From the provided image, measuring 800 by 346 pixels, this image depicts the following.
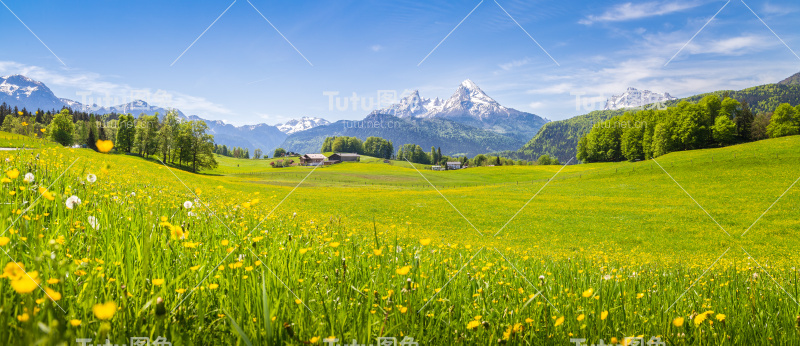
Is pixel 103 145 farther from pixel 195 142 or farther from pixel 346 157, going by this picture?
pixel 346 157

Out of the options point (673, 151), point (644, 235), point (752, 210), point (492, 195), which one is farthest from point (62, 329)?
point (673, 151)

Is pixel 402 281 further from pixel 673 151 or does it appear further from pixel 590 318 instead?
pixel 673 151

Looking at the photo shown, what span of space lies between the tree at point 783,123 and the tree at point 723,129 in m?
14.4

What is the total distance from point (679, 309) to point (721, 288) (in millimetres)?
2069

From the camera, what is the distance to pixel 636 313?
9.05 feet

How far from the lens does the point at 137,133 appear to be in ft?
76.3

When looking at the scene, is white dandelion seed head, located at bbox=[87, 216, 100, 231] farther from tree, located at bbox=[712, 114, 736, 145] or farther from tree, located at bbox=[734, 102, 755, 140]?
tree, located at bbox=[734, 102, 755, 140]

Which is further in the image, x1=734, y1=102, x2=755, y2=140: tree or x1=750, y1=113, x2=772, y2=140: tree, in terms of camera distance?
x1=750, y1=113, x2=772, y2=140: tree

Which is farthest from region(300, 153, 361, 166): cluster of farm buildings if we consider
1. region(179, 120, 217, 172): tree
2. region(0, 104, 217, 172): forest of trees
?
region(179, 120, 217, 172): tree

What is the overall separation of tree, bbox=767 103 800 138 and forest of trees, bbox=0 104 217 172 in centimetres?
10108

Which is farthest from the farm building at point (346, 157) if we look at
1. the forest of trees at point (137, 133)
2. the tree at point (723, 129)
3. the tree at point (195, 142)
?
the tree at point (723, 129)

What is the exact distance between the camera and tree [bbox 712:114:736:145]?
62.5 meters

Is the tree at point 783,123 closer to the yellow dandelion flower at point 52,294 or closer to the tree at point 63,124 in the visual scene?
the yellow dandelion flower at point 52,294

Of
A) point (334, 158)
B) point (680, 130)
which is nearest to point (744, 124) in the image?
point (680, 130)
